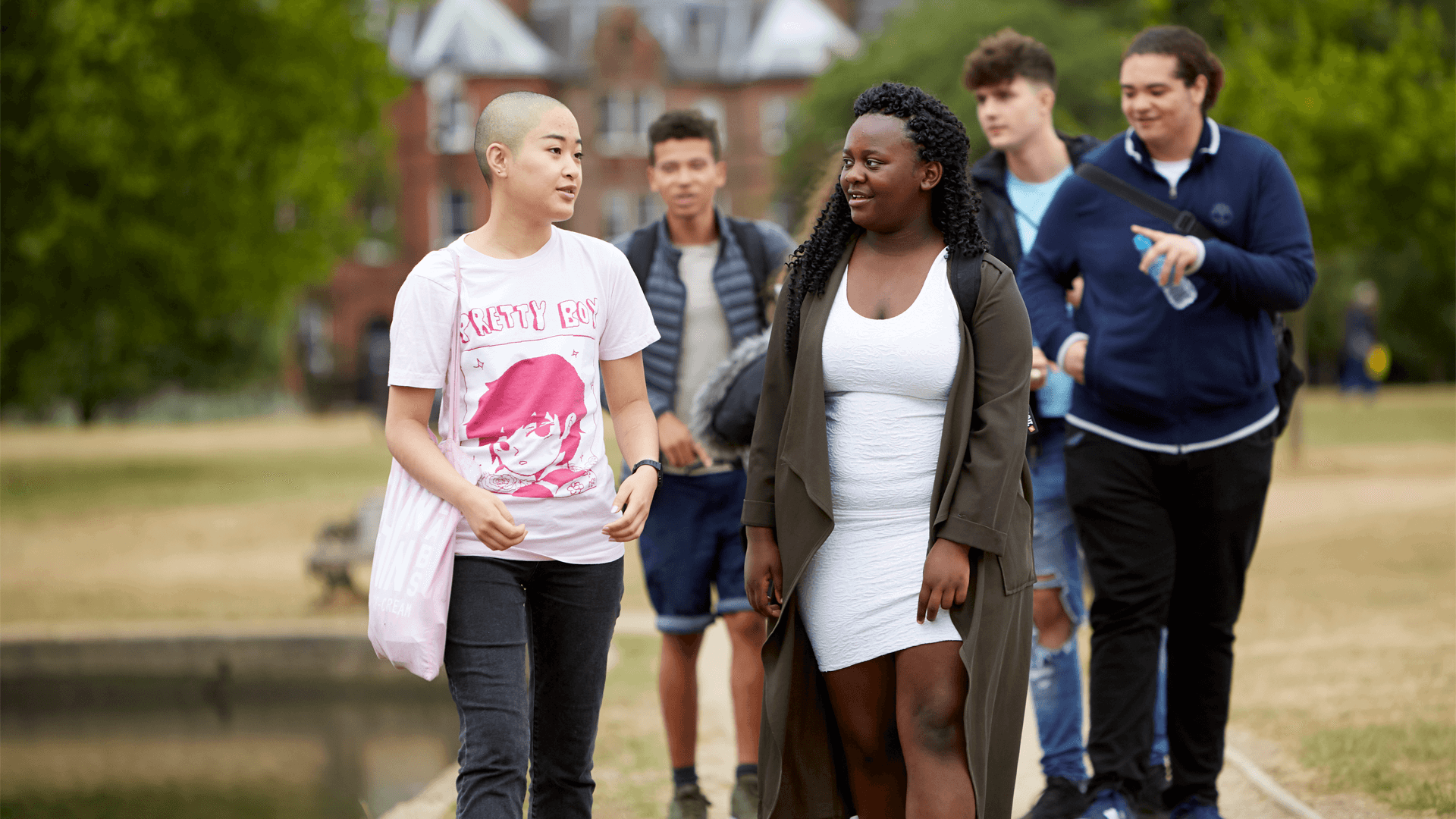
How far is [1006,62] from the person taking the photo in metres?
4.75

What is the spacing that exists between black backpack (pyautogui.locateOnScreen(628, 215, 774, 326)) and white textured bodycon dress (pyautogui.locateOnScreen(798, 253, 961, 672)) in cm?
154

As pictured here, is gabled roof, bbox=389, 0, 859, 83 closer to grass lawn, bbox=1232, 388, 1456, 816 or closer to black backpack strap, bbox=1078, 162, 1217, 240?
grass lawn, bbox=1232, 388, 1456, 816

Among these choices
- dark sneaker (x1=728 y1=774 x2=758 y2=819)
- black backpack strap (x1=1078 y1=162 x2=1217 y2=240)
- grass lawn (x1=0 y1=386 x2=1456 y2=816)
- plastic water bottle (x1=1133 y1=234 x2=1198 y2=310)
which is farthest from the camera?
grass lawn (x1=0 y1=386 x2=1456 y2=816)

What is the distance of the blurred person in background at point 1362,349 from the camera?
104 feet

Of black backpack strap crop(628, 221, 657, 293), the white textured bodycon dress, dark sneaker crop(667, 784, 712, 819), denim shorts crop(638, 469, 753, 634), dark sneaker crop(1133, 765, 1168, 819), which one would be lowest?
dark sneaker crop(667, 784, 712, 819)

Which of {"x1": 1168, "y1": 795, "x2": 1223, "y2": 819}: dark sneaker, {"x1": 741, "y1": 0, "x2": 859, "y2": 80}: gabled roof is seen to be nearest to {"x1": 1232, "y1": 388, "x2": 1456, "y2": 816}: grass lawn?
{"x1": 1168, "y1": 795, "x2": 1223, "y2": 819}: dark sneaker

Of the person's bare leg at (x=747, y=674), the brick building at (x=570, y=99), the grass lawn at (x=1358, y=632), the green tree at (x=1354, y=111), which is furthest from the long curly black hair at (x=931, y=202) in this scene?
the brick building at (x=570, y=99)

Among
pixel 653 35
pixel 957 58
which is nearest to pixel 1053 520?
pixel 957 58

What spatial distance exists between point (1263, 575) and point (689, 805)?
23.8 feet

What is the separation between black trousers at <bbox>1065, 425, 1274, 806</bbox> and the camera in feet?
13.7

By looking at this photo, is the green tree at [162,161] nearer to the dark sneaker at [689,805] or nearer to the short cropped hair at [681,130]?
the short cropped hair at [681,130]

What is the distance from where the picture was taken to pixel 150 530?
14.6 m

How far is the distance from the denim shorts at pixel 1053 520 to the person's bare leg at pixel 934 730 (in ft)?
5.38

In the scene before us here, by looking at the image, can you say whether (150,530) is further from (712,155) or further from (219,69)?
(712,155)
